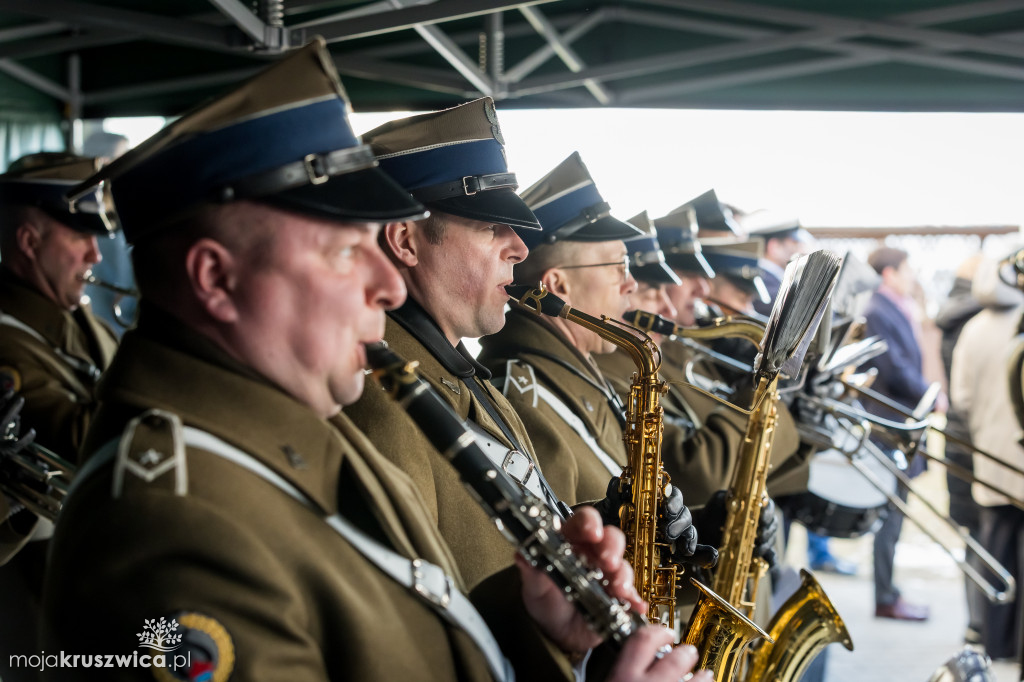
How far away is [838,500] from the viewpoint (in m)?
4.96

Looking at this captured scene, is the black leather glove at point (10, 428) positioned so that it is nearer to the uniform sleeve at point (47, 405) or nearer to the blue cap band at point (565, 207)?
the uniform sleeve at point (47, 405)

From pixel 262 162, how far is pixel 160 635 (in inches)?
27.5

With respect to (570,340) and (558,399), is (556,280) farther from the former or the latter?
(558,399)

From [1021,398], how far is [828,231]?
5118 millimetres

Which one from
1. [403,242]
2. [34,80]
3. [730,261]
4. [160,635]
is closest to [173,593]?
[160,635]

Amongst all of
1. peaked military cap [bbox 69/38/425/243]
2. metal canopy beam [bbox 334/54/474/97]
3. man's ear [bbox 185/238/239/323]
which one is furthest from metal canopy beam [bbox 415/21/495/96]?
man's ear [bbox 185/238/239/323]

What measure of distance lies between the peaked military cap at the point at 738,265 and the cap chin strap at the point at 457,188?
323 cm

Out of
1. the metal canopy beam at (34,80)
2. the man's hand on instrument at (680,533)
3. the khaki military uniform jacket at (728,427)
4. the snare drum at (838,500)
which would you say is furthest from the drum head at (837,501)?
the metal canopy beam at (34,80)

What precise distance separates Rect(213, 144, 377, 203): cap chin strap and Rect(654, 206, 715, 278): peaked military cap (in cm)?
381

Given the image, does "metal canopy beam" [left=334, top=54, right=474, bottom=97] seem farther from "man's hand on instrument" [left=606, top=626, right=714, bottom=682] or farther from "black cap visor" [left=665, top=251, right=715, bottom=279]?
"man's hand on instrument" [left=606, top=626, right=714, bottom=682]

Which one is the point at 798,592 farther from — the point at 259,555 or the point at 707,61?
the point at 707,61

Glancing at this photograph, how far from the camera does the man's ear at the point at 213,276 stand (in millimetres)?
1521

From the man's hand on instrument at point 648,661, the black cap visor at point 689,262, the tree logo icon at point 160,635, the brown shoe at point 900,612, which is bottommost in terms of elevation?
the brown shoe at point 900,612

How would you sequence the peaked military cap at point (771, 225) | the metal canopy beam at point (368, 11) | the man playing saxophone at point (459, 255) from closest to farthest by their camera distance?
the man playing saxophone at point (459, 255)
the metal canopy beam at point (368, 11)
the peaked military cap at point (771, 225)
